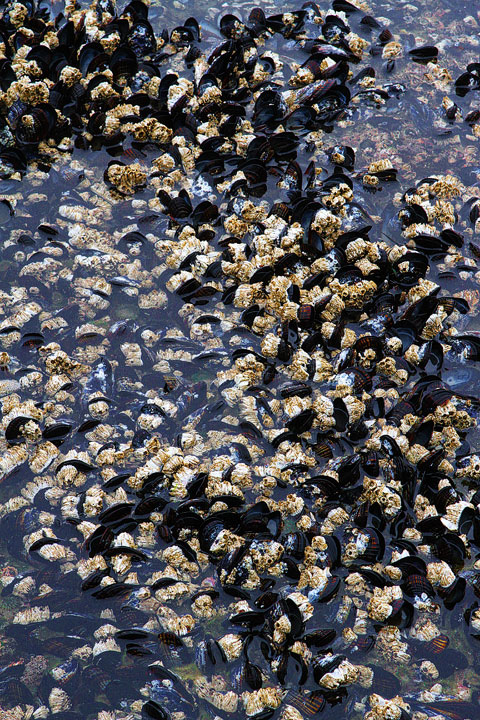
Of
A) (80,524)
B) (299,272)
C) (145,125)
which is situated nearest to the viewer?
Answer: (80,524)

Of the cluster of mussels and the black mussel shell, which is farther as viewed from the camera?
the black mussel shell

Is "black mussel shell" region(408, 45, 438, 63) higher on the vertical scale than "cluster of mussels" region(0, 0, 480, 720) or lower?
higher

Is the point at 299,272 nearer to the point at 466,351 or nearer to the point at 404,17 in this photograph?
the point at 466,351

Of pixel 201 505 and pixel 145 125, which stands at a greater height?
pixel 145 125

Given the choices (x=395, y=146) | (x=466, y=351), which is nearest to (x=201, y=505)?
(x=466, y=351)

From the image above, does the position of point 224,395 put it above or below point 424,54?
below

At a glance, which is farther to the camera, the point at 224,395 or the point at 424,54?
the point at 424,54

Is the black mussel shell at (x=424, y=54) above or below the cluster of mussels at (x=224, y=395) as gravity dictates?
above

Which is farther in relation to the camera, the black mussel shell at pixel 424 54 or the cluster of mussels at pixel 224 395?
the black mussel shell at pixel 424 54
